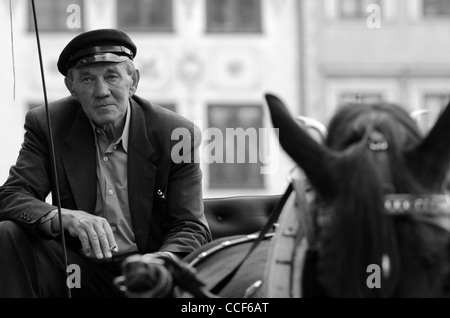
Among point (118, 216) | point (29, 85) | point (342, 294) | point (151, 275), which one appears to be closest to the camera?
point (342, 294)

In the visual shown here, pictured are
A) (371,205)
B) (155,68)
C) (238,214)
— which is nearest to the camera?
(371,205)

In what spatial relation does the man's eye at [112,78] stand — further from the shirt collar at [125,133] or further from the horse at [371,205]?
the horse at [371,205]

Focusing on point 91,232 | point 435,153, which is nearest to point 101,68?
point 91,232

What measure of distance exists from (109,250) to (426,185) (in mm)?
839

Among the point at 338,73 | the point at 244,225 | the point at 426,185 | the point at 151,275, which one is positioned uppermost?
the point at 426,185

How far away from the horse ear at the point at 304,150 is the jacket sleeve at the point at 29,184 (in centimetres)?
82

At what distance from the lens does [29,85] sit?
1628 centimetres

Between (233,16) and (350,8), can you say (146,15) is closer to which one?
(233,16)

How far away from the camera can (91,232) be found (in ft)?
7.60

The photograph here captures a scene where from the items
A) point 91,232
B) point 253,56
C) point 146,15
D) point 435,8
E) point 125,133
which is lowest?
point 253,56

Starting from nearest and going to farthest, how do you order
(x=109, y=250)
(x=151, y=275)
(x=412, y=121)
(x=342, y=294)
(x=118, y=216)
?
(x=342, y=294), (x=412, y=121), (x=151, y=275), (x=109, y=250), (x=118, y=216)

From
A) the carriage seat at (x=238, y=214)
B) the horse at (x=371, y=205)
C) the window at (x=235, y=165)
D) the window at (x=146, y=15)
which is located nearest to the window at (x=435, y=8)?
the window at (x=235, y=165)

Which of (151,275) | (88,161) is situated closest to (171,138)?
(88,161)

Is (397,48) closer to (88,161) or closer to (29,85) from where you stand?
(29,85)
